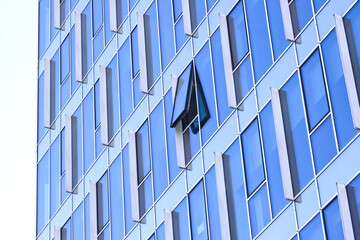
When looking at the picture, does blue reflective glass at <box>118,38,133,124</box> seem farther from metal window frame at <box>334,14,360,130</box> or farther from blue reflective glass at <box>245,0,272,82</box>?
metal window frame at <box>334,14,360,130</box>

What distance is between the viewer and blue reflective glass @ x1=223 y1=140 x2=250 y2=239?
30438 mm

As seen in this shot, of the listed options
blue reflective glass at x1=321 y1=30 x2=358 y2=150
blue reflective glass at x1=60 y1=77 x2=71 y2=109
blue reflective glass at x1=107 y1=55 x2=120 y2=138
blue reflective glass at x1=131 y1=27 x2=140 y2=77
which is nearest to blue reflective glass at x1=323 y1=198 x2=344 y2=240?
blue reflective glass at x1=321 y1=30 x2=358 y2=150

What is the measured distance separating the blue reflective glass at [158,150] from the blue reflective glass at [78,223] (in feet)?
18.1

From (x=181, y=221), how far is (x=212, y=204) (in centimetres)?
192

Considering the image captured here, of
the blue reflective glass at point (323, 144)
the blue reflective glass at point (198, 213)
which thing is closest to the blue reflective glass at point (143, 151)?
the blue reflective glass at point (198, 213)

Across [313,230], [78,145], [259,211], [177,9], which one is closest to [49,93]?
[78,145]

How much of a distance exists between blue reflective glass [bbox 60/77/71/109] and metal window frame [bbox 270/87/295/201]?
1635 centimetres

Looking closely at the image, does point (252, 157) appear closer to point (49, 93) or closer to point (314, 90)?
point (314, 90)

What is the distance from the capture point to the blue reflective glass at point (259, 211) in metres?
29.4

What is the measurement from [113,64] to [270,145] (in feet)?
40.7

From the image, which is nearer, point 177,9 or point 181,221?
point 181,221

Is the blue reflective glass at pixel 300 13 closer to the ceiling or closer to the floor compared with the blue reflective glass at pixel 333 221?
closer to the ceiling

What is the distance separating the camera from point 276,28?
30.8 metres

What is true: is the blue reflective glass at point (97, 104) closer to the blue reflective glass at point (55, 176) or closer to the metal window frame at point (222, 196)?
the blue reflective glass at point (55, 176)
